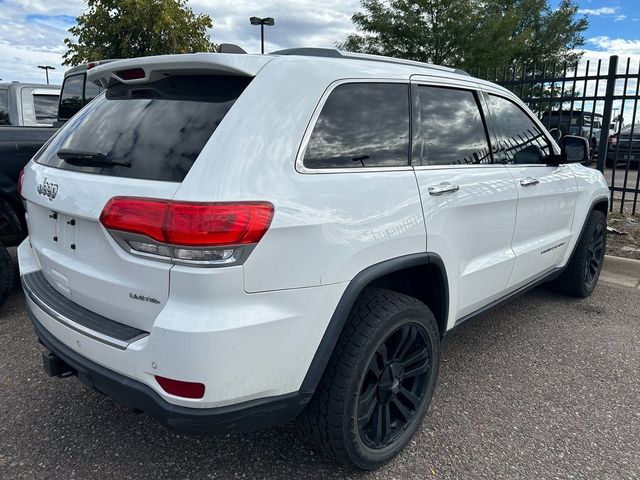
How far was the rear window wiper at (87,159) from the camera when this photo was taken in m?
2.01

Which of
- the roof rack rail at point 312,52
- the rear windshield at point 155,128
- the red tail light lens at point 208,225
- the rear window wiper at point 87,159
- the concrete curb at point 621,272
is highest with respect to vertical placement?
the roof rack rail at point 312,52

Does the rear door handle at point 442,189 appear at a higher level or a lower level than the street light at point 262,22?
lower

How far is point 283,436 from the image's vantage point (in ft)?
8.37

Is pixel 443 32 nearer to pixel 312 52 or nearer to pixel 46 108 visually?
pixel 46 108

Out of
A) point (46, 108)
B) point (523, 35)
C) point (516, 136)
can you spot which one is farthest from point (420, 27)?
point (516, 136)

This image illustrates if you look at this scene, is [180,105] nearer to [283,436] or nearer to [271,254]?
[271,254]

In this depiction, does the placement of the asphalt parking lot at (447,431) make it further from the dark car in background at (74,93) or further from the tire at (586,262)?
the dark car in background at (74,93)

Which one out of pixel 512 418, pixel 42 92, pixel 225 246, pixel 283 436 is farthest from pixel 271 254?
pixel 42 92

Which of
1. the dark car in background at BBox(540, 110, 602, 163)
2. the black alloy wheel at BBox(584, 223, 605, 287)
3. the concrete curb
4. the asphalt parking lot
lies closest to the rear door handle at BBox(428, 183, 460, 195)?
the asphalt parking lot

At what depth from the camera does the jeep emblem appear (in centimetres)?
217

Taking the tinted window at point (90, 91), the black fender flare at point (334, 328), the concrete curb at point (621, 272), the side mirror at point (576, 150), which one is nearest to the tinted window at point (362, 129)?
the black fender flare at point (334, 328)

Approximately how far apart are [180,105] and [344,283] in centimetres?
94

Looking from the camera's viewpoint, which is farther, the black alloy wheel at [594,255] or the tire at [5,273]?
the black alloy wheel at [594,255]

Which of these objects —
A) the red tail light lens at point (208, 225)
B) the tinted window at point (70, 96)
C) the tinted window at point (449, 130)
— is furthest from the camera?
the tinted window at point (70, 96)
